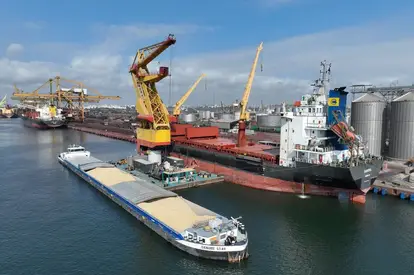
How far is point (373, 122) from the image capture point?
2067 inches

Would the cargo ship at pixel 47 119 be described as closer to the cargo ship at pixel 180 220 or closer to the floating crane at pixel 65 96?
the floating crane at pixel 65 96

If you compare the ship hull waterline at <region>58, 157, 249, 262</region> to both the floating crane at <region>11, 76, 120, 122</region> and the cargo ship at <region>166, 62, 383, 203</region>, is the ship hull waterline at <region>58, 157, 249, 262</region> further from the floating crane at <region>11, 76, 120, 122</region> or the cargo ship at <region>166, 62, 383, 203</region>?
the floating crane at <region>11, 76, 120, 122</region>

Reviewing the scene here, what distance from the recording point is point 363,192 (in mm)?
31531

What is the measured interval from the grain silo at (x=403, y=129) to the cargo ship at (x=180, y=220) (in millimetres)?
36260

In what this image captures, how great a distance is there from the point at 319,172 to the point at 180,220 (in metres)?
16.6

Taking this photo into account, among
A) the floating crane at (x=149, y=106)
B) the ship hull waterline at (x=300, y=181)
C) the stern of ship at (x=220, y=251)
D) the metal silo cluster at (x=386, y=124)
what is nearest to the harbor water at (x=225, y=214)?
the stern of ship at (x=220, y=251)

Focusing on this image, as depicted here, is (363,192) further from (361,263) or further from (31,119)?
(31,119)

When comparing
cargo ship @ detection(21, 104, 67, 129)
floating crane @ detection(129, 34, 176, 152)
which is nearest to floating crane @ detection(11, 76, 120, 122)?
cargo ship @ detection(21, 104, 67, 129)

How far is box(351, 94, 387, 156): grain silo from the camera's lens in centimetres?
5219

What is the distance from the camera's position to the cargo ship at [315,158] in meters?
31.5

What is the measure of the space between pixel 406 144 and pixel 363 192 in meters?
22.8

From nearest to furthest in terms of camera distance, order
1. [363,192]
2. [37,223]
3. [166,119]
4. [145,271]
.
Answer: [145,271]
[37,223]
[363,192]
[166,119]

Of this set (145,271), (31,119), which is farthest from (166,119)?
(31,119)

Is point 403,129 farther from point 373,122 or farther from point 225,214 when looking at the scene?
point 225,214
